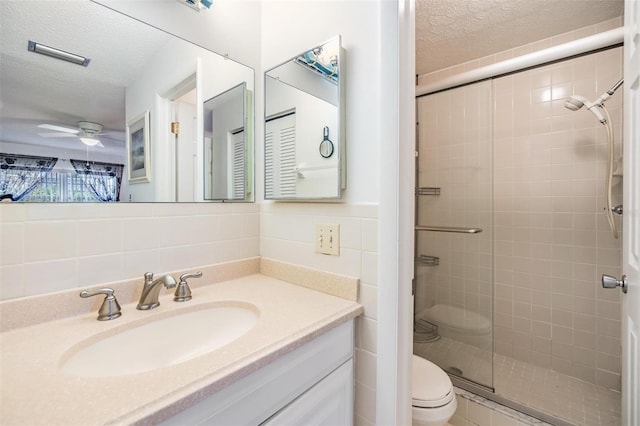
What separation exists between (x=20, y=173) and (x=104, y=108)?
288 mm

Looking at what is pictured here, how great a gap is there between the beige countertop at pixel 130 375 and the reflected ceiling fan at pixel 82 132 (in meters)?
0.51

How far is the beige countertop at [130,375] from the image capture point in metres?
0.44

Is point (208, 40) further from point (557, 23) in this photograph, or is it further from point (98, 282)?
point (557, 23)

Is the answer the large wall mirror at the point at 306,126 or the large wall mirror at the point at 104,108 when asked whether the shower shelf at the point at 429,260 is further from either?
the large wall mirror at the point at 104,108

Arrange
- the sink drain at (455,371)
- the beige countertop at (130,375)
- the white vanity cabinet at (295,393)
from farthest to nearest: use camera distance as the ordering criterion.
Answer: the sink drain at (455,371), the white vanity cabinet at (295,393), the beige countertop at (130,375)

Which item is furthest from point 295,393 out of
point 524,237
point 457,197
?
point 524,237

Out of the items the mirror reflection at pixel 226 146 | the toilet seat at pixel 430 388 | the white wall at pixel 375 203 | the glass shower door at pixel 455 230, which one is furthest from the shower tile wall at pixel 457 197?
the mirror reflection at pixel 226 146

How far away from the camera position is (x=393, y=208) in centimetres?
86

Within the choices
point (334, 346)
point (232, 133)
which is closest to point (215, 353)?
point (334, 346)

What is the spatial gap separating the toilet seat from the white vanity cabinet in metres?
0.41

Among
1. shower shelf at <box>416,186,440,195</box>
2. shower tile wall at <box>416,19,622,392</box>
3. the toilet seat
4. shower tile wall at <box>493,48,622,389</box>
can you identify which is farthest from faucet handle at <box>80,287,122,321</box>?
shower tile wall at <box>493,48,622,389</box>

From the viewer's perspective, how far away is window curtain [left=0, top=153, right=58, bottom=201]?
0.71m

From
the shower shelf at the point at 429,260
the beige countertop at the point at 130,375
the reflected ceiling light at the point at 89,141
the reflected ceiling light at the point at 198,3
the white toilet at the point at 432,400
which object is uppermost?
the reflected ceiling light at the point at 198,3

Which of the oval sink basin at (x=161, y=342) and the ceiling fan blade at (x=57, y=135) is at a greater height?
the ceiling fan blade at (x=57, y=135)
